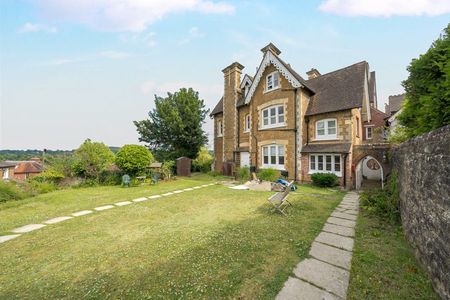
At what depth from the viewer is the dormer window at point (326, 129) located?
47.4ft

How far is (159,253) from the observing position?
4473 mm

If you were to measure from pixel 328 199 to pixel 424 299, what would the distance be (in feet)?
24.0

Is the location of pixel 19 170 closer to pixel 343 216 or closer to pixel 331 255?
pixel 343 216

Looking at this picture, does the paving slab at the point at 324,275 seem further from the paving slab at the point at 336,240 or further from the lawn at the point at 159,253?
the paving slab at the point at 336,240

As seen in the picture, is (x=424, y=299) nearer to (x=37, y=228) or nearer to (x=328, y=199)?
(x=328, y=199)

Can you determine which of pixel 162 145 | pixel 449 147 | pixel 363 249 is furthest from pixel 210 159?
pixel 449 147

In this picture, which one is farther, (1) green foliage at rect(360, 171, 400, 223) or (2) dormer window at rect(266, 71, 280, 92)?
(2) dormer window at rect(266, 71, 280, 92)

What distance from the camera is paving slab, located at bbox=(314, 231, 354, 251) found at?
193 inches

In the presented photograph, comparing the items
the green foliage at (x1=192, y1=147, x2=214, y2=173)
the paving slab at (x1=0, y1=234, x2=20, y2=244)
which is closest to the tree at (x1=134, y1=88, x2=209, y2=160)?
the green foliage at (x1=192, y1=147, x2=214, y2=173)

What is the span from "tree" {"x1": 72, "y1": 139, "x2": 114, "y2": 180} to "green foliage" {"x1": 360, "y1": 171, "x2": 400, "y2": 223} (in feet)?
55.9

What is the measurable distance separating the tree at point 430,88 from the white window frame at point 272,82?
10.9 m

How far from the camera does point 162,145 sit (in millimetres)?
29250

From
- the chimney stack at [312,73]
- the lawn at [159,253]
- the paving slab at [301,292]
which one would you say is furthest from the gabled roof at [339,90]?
the paving slab at [301,292]

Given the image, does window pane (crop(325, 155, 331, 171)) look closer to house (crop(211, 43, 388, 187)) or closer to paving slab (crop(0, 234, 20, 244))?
house (crop(211, 43, 388, 187))
